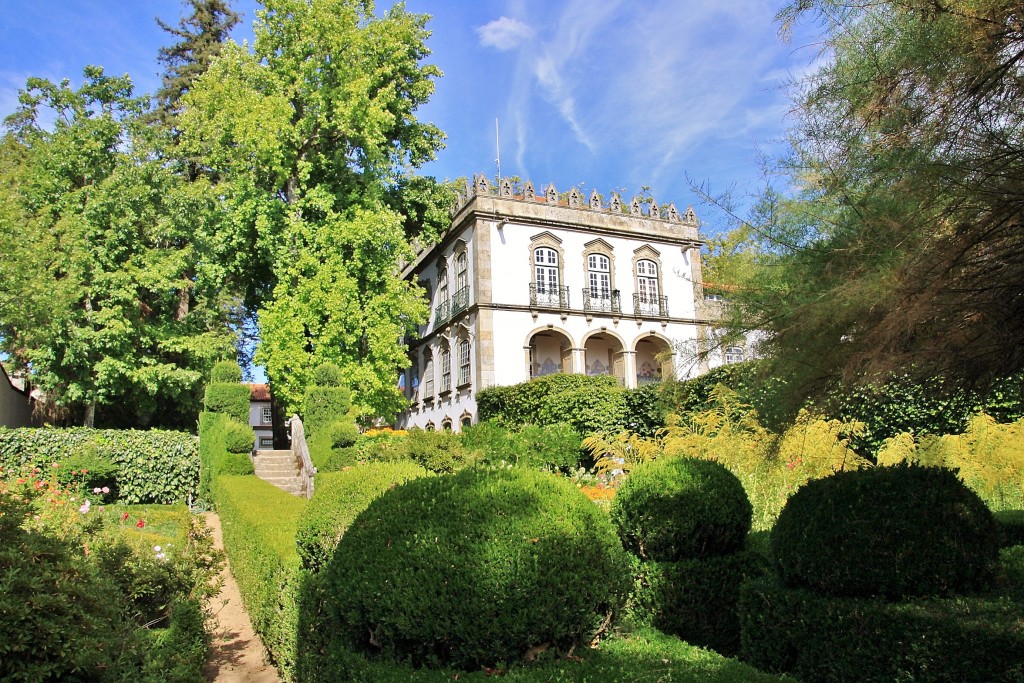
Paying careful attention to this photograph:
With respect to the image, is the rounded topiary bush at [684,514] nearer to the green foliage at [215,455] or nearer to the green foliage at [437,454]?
the green foliage at [437,454]

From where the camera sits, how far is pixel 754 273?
205 inches

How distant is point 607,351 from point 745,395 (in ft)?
69.7

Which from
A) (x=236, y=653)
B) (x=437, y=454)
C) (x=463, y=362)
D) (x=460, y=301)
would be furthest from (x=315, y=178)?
(x=236, y=653)

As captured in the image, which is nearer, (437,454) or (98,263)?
(437,454)

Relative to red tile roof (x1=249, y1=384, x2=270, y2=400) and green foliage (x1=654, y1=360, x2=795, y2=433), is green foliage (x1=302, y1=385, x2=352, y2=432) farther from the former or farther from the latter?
red tile roof (x1=249, y1=384, x2=270, y2=400)

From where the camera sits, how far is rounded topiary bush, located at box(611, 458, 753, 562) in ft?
20.7

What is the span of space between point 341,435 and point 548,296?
1153cm

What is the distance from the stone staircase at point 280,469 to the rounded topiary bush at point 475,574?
44.1 ft

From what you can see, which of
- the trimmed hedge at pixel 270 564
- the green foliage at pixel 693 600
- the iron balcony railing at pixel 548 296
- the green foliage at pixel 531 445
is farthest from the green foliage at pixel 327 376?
the green foliage at pixel 693 600

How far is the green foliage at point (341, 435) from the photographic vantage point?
51.9 feet

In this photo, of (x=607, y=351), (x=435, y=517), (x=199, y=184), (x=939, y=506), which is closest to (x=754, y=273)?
(x=939, y=506)

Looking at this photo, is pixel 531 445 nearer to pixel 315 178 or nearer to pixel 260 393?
pixel 315 178

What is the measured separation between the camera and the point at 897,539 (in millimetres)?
4574

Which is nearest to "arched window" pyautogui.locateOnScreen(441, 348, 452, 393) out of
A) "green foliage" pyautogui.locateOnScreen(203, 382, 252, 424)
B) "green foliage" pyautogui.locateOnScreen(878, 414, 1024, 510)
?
"green foliage" pyautogui.locateOnScreen(203, 382, 252, 424)
